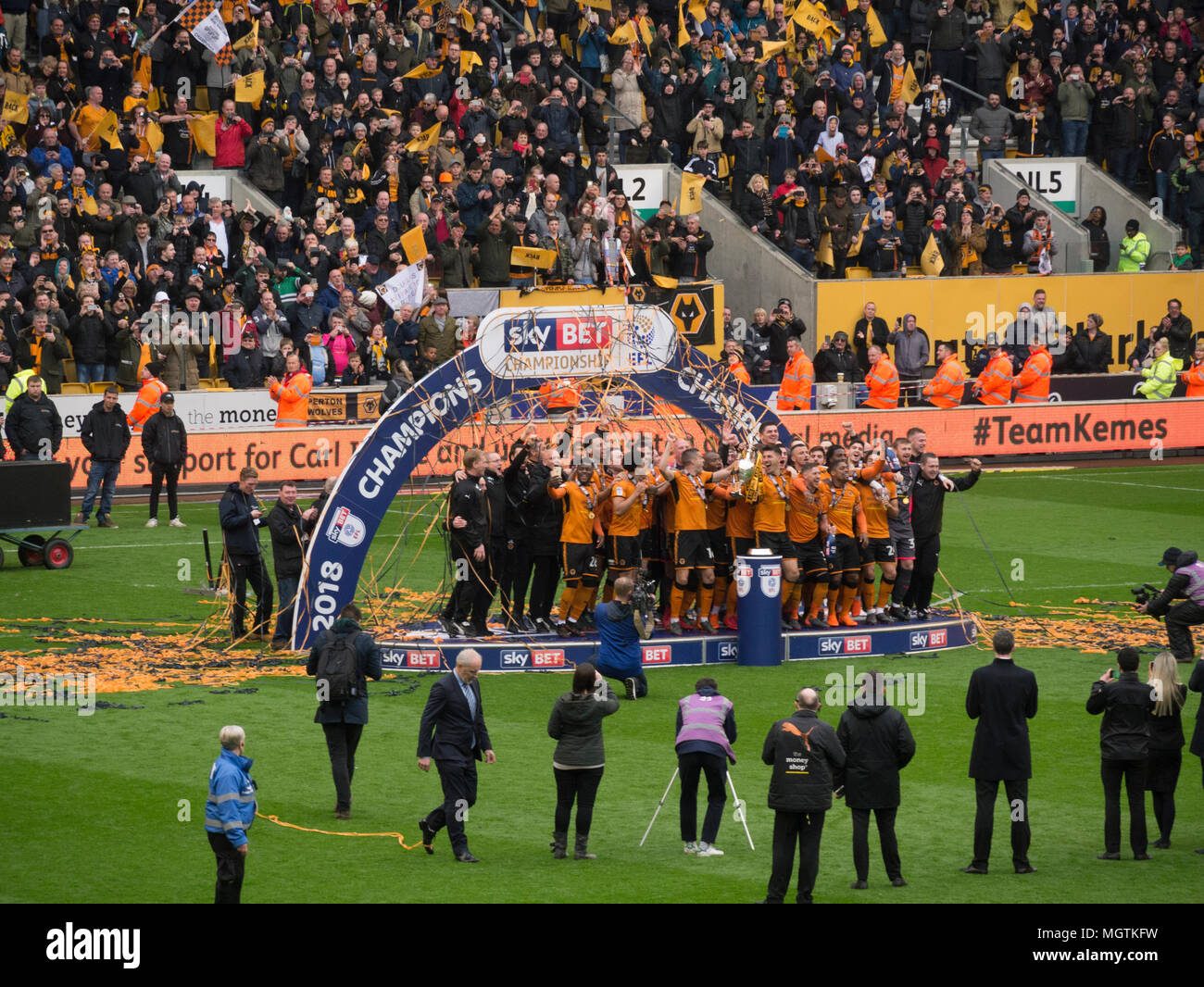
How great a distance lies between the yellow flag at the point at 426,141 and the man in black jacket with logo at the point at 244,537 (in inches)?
649

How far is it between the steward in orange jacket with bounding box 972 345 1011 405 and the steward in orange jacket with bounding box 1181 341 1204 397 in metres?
3.64

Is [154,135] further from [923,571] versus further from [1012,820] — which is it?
[1012,820]

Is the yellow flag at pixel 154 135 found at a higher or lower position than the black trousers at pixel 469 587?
higher

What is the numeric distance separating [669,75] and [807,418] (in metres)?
10.3

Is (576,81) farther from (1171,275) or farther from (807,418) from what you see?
(1171,275)

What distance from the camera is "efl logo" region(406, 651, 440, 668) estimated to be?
18.5 meters

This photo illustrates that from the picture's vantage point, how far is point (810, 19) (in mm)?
40375

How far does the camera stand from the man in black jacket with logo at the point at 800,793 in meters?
11.5

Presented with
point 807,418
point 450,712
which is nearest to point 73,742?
point 450,712

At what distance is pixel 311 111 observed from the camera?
110 feet

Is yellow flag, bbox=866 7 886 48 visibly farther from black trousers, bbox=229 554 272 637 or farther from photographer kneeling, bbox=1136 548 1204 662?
black trousers, bbox=229 554 272 637

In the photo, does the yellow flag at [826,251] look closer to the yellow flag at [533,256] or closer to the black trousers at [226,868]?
the yellow flag at [533,256]

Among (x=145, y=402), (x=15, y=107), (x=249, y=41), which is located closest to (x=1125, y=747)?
(x=145, y=402)

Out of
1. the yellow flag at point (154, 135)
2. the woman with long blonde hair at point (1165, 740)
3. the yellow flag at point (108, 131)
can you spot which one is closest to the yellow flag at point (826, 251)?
the yellow flag at point (154, 135)
